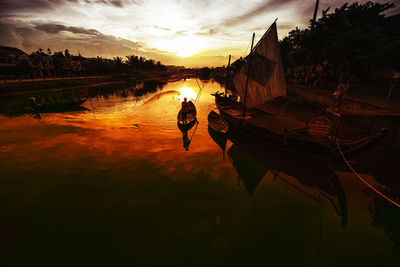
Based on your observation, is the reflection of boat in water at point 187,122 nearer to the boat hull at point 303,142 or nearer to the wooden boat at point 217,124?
the wooden boat at point 217,124

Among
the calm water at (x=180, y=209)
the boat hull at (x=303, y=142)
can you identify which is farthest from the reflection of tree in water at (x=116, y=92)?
the boat hull at (x=303, y=142)

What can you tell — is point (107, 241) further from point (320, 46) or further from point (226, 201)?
point (320, 46)

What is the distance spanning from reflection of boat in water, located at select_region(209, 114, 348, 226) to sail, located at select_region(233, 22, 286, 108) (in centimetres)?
515

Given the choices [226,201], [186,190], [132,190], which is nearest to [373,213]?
[226,201]

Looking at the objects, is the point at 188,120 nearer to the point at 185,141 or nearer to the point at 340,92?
the point at 185,141

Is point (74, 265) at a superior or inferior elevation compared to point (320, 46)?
inferior

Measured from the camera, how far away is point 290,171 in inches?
399

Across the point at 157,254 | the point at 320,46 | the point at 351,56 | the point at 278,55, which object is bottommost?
the point at 157,254

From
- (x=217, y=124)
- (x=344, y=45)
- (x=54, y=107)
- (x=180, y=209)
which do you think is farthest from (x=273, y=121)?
(x=54, y=107)

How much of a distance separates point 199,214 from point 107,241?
3880 millimetres

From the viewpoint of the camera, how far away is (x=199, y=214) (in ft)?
23.0

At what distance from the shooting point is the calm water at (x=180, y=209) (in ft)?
18.0

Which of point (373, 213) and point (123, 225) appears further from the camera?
point (373, 213)

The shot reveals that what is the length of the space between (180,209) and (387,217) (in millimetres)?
10006
